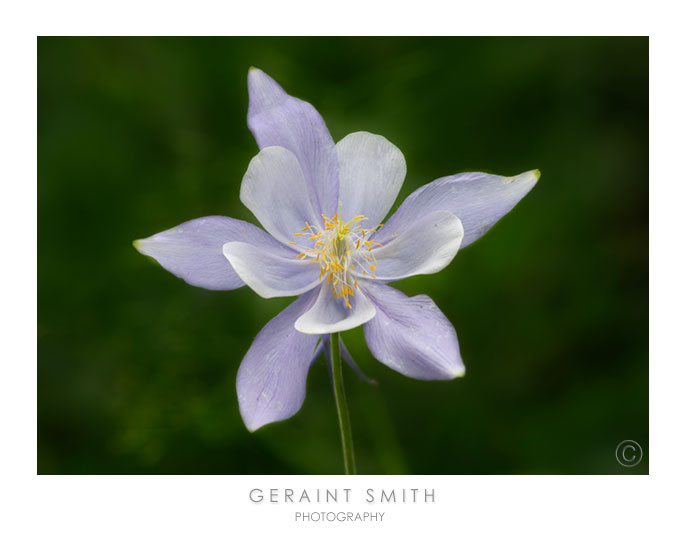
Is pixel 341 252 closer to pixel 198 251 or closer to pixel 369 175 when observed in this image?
pixel 369 175

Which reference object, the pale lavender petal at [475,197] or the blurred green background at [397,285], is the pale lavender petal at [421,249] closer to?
the pale lavender petal at [475,197]

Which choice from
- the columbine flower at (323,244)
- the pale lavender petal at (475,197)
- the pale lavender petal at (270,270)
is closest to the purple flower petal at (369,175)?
the columbine flower at (323,244)

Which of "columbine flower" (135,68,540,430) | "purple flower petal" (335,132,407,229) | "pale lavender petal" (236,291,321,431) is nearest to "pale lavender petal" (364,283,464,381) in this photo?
"columbine flower" (135,68,540,430)

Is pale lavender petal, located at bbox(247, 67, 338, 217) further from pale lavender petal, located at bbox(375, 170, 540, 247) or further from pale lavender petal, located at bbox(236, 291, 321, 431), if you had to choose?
pale lavender petal, located at bbox(236, 291, 321, 431)

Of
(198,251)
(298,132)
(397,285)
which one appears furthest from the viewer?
(397,285)

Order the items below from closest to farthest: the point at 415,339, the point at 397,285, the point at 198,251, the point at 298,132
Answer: the point at 415,339
the point at 198,251
the point at 298,132
the point at 397,285

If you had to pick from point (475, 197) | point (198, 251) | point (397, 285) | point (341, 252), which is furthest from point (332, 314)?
point (397, 285)
